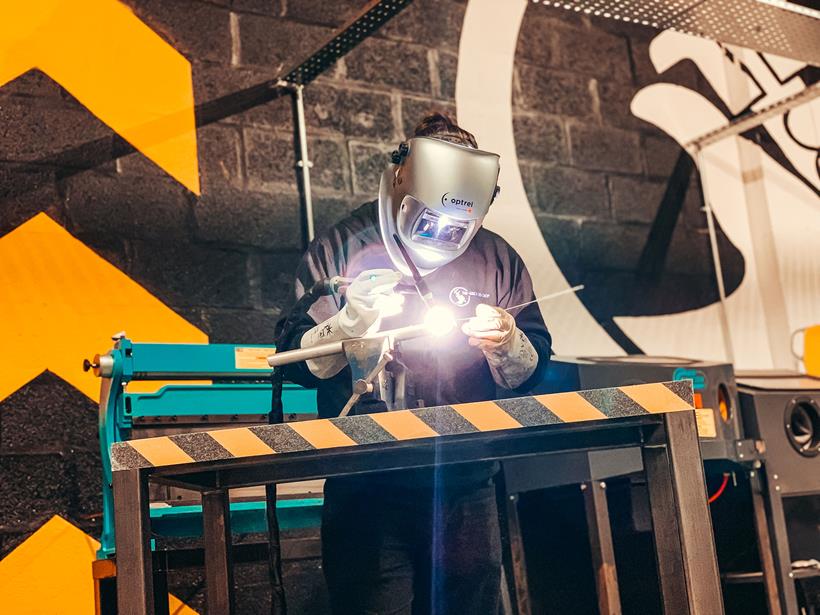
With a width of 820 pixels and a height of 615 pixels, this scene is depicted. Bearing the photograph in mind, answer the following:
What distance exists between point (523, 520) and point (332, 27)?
1.51m

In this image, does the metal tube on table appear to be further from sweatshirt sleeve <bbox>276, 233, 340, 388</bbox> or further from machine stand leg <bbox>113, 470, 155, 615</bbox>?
machine stand leg <bbox>113, 470, 155, 615</bbox>

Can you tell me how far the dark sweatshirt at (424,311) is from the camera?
66.7 inches

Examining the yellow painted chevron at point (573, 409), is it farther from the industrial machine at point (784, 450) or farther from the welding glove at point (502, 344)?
the industrial machine at point (784, 450)

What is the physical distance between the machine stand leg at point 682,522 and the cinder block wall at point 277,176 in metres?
1.22

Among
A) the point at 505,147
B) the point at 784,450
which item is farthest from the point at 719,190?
the point at 784,450

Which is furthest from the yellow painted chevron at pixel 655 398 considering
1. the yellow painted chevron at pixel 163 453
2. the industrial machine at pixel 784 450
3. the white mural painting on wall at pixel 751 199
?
the white mural painting on wall at pixel 751 199

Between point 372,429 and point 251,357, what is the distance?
0.97 meters

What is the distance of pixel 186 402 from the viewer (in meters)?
2.15

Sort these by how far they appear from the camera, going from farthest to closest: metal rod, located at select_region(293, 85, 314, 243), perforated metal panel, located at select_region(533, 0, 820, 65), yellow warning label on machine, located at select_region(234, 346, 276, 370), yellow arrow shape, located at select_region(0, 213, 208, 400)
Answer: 1. metal rod, located at select_region(293, 85, 314, 243)
2. perforated metal panel, located at select_region(533, 0, 820, 65)
3. yellow arrow shape, located at select_region(0, 213, 208, 400)
4. yellow warning label on machine, located at select_region(234, 346, 276, 370)

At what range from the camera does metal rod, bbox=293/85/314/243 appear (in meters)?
2.78

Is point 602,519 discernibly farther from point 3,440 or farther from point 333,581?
point 3,440

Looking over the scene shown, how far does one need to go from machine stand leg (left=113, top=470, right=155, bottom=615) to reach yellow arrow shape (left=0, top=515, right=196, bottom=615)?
105 centimetres

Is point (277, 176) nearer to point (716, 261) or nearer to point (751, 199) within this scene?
point (716, 261)

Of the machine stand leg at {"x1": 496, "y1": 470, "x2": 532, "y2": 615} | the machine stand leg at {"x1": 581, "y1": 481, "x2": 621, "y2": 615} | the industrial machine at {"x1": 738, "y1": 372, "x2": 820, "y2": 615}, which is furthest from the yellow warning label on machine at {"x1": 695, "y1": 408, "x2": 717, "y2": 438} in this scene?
the machine stand leg at {"x1": 496, "y1": 470, "x2": 532, "y2": 615}
